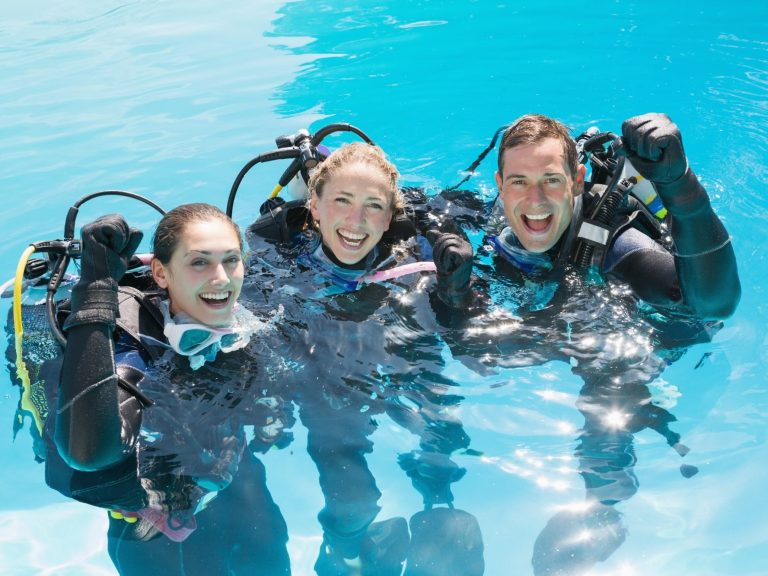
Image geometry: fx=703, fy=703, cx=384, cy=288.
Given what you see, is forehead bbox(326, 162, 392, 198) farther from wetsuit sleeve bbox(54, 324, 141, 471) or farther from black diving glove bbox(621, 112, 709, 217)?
wetsuit sleeve bbox(54, 324, 141, 471)

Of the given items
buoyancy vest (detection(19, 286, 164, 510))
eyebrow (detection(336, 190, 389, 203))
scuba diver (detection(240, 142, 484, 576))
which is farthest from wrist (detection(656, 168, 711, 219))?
buoyancy vest (detection(19, 286, 164, 510))

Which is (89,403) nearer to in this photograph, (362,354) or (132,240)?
(132,240)

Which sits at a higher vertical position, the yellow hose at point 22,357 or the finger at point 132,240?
the finger at point 132,240

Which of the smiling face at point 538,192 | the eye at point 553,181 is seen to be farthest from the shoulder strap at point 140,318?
the eye at point 553,181

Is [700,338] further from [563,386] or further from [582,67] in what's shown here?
[582,67]

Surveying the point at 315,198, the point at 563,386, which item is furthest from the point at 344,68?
the point at 563,386

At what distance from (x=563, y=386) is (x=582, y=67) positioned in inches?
196

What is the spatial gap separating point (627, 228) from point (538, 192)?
1.49ft

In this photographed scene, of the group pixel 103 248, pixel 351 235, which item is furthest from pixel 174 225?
pixel 351 235

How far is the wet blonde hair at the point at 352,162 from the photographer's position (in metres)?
3.57

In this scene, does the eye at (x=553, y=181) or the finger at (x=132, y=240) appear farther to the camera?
the eye at (x=553, y=181)

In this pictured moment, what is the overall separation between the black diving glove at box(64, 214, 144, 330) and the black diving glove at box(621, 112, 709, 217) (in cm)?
184

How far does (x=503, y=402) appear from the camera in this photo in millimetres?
3328

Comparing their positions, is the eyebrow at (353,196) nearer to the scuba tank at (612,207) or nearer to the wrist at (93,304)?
the scuba tank at (612,207)
